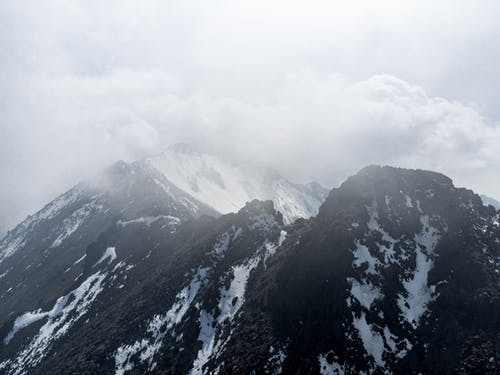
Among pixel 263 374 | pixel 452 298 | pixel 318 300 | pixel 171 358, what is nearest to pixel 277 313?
pixel 318 300

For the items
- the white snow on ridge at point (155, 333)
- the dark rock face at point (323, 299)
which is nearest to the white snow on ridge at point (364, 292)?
the dark rock face at point (323, 299)

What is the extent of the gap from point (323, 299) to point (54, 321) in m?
122

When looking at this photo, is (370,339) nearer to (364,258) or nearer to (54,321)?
(364,258)

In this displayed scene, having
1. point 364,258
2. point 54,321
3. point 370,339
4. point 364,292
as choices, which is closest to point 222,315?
point 364,292

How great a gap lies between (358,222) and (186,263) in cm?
6315

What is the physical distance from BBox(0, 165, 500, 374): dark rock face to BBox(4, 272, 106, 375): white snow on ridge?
1015 millimetres

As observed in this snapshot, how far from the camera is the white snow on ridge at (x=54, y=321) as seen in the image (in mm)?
163750

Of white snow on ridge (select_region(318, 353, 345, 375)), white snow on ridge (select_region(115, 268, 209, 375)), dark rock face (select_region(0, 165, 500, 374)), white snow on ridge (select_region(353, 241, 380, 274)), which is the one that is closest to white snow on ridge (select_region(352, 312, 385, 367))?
dark rock face (select_region(0, 165, 500, 374))

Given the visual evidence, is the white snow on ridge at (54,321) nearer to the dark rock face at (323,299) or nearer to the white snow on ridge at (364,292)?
the dark rock face at (323,299)

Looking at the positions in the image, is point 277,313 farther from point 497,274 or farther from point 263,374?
point 497,274

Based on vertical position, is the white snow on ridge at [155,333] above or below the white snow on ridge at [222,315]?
above

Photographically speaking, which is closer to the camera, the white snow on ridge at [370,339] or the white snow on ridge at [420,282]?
the white snow on ridge at [370,339]

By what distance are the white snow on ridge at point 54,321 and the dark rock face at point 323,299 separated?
1015 mm

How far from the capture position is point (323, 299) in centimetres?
11044
